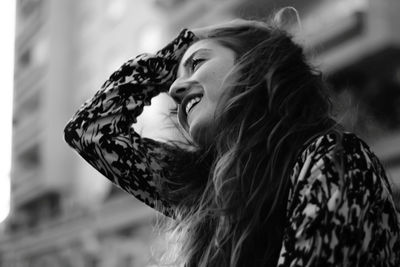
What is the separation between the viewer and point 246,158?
4.80 feet

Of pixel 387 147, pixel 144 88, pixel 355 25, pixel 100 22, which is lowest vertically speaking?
pixel 387 147

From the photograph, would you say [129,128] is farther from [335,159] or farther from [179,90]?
[335,159]

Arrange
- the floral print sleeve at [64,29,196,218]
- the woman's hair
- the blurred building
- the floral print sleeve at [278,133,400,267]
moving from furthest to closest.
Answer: the blurred building → the floral print sleeve at [64,29,196,218] → the woman's hair → the floral print sleeve at [278,133,400,267]

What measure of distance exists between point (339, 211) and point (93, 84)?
24.7 meters

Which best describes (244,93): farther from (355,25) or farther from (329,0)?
(329,0)

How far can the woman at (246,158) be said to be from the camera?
123 centimetres

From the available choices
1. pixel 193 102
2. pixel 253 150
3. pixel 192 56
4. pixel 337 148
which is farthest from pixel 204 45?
pixel 337 148

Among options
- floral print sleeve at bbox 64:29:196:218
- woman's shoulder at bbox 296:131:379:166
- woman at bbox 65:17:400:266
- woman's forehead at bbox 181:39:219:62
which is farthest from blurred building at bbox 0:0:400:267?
woman's shoulder at bbox 296:131:379:166

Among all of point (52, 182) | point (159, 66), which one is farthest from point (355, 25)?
point (52, 182)

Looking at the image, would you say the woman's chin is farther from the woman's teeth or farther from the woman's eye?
the woman's eye

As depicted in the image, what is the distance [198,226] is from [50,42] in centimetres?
2769

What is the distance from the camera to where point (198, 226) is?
1594 millimetres

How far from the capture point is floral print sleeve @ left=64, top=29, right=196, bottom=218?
186cm

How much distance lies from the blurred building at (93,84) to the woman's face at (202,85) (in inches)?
295
